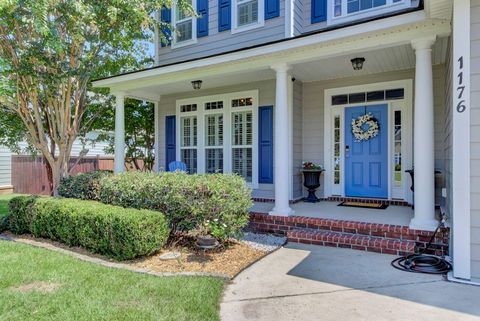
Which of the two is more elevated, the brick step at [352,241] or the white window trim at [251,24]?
the white window trim at [251,24]

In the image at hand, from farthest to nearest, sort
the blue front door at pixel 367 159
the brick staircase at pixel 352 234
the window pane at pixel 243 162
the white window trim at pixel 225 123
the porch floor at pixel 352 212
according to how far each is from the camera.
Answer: the window pane at pixel 243 162
the white window trim at pixel 225 123
the blue front door at pixel 367 159
the porch floor at pixel 352 212
the brick staircase at pixel 352 234

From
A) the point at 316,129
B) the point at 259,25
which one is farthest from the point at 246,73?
the point at 316,129

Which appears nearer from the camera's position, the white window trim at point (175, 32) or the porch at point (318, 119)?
the porch at point (318, 119)

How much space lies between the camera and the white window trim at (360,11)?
6141mm

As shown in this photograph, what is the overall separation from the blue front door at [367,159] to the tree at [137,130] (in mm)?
5701

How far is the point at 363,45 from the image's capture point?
4.82 metres

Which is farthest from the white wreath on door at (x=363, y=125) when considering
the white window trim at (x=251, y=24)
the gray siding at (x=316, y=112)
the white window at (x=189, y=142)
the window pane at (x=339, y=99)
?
the white window at (x=189, y=142)

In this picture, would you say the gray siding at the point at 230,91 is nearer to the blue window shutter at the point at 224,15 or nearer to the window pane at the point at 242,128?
the window pane at the point at 242,128

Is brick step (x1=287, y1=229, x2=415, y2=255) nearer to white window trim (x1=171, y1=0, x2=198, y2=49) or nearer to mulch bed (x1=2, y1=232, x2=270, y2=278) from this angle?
mulch bed (x1=2, y1=232, x2=270, y2=278)

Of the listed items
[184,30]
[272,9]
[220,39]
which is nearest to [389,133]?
[272,9]

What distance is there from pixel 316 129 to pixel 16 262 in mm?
5581

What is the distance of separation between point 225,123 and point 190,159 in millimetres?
1384

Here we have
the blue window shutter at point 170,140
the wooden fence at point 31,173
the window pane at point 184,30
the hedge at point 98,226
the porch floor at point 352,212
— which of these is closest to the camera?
the hedge at point 98,226

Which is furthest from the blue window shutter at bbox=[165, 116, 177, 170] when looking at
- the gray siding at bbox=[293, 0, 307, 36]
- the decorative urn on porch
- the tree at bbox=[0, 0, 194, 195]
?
the gray siding at bbox=[293, 0, 307, 36]
